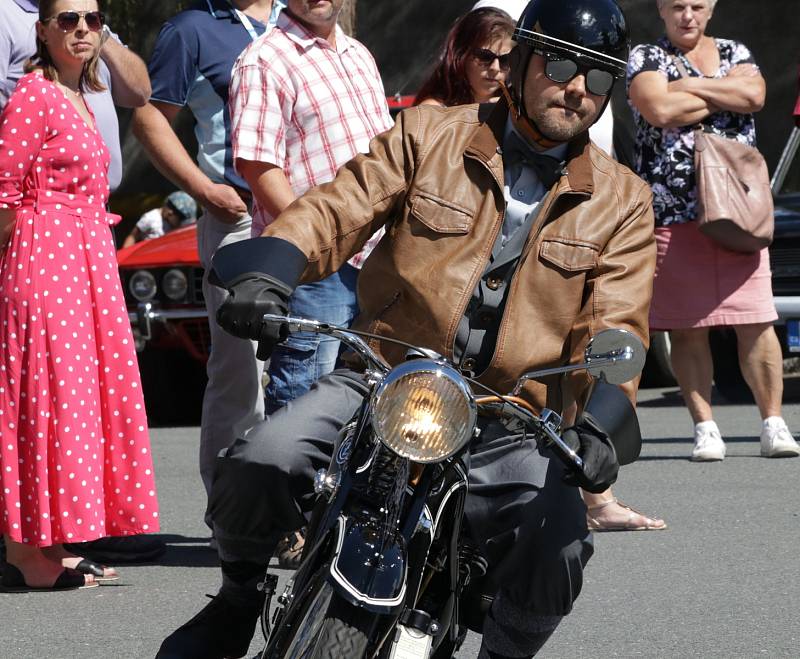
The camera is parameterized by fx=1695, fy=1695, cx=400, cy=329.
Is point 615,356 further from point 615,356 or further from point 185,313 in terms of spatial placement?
point 185,313

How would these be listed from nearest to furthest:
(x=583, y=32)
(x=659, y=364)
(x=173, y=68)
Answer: (x=583, y=32)
(x=173, y=68)
(x=659, y=364)

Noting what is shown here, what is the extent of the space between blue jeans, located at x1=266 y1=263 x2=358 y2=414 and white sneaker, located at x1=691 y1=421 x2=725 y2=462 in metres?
2.99

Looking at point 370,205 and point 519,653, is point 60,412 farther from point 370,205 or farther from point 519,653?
point 519,653

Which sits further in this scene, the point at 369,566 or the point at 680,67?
the point at 680,67

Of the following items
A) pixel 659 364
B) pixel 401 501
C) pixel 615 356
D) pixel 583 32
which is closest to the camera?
pixel 401 501

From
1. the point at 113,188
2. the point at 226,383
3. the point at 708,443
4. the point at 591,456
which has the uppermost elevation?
the point at 591,456

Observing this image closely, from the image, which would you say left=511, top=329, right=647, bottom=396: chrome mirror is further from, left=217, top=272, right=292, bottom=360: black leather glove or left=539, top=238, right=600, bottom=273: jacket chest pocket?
left=539, top=238, right=600, bottom=273: jacket chest pocket

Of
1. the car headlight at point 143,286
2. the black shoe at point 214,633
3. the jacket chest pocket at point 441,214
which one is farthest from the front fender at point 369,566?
the car headlight at point 143,286

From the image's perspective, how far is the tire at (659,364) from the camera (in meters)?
12.0

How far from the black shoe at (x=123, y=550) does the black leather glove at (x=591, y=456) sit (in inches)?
129

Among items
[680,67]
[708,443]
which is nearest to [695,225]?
[680,67]

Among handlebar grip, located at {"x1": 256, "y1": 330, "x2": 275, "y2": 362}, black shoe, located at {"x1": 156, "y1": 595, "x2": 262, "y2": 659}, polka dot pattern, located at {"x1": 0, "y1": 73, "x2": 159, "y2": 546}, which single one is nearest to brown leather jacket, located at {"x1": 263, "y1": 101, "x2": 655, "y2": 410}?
handlebar grip, located at {"x1": 256, "y1": 330, "x2": 275, "y2": 362}

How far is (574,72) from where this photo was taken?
13.2ft

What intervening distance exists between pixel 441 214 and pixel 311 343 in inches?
75.3
